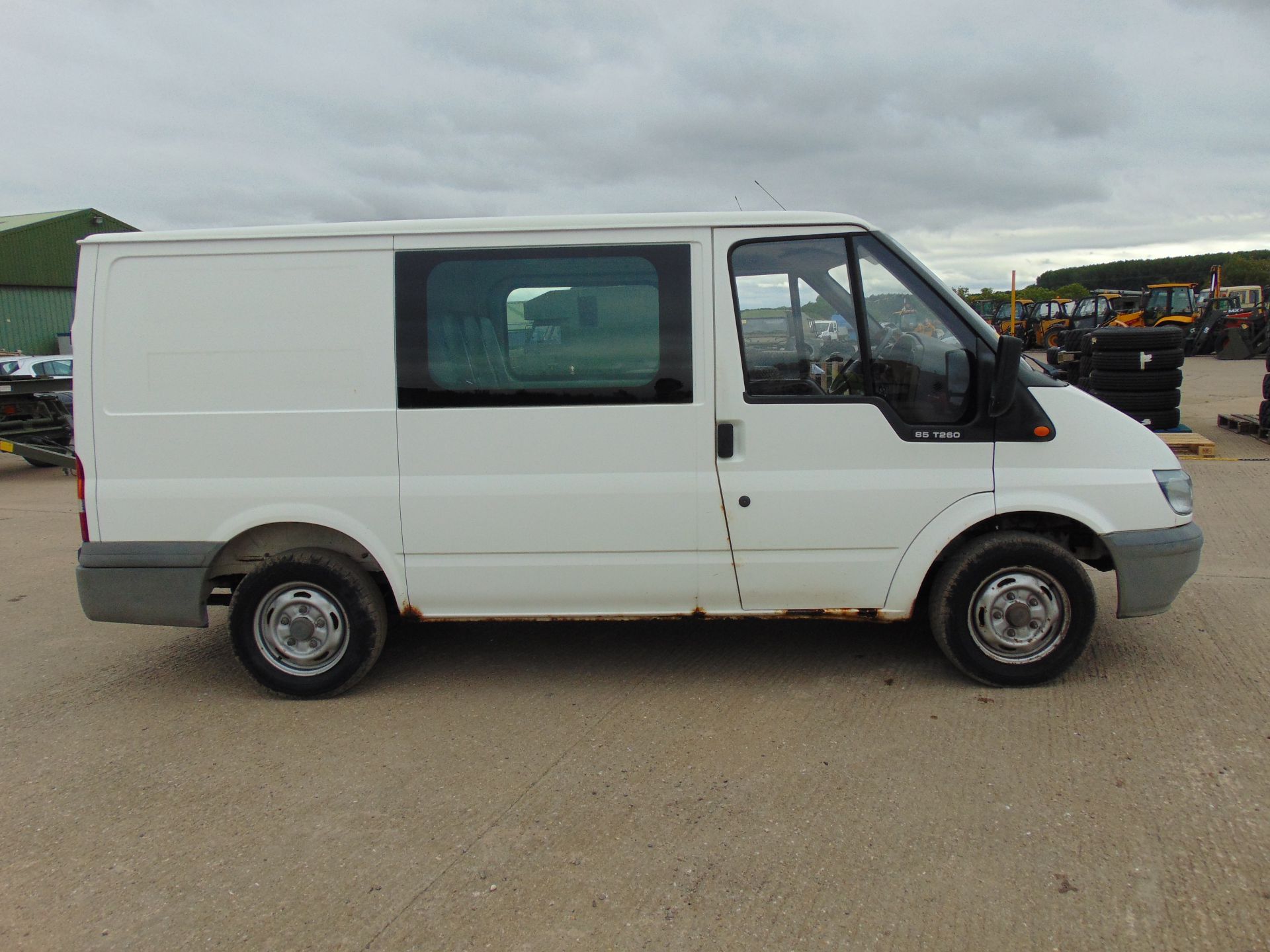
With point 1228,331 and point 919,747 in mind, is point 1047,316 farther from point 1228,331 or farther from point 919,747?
point 919,747

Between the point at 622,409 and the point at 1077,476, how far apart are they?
6.66 ft

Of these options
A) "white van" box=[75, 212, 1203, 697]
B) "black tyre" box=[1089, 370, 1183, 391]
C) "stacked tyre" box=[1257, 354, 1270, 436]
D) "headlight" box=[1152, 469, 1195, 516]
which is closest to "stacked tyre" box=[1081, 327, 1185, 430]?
"black tyre" box=[1089, 370, 1183, 391]

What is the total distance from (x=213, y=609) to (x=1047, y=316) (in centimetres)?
3443

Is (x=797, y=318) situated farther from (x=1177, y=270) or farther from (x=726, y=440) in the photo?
(x=1177, y=270)

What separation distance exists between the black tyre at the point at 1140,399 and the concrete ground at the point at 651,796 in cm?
717

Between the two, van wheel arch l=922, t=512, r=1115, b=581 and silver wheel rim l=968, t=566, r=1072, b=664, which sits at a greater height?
van wheel arch l=922, t=512, r=1115, b=581

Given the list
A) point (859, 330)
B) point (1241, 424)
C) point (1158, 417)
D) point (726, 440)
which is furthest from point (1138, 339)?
point (726, 440)

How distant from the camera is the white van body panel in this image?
4289 mm

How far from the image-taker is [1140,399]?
12047 millimetres

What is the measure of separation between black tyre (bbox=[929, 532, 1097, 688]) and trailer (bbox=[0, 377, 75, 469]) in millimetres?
11913

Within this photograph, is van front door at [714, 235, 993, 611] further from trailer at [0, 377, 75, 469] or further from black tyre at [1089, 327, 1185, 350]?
trailer at [0, 377, 75, 469]

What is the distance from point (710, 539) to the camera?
4359mm

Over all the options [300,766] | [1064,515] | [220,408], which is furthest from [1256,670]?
[220,408]

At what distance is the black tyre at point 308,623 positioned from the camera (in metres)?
4.47
